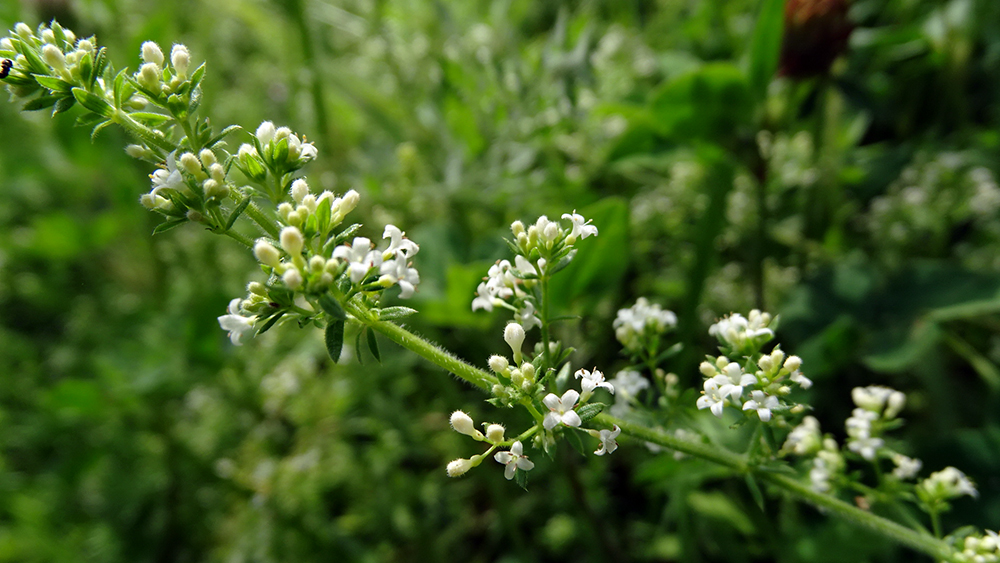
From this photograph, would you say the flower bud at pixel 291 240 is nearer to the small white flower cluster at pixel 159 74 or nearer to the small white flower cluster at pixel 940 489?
the small white flower cluster at pixel 159 74

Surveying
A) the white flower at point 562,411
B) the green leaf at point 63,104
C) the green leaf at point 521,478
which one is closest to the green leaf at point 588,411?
the white flower at point 562,411

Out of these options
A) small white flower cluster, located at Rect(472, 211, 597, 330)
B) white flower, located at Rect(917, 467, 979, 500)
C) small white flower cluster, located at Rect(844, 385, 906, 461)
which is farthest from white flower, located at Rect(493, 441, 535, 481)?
white flower, located at Rect(917, 467, 979, 500)

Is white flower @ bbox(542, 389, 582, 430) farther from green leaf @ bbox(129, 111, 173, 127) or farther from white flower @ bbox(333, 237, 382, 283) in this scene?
green leaf @ bbox(129, 111, 173, 127)

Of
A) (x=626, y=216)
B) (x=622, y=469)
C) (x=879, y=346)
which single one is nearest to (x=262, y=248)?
(x=626, y=216)

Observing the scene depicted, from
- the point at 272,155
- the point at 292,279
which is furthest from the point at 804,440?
the point at 272,155

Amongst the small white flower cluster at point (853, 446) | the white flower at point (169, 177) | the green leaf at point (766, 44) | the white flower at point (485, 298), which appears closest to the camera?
the white flower at point (169, 177)

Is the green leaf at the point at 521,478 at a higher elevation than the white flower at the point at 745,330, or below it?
below

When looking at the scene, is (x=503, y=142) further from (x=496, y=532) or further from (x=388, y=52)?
(x=496, y=532)
